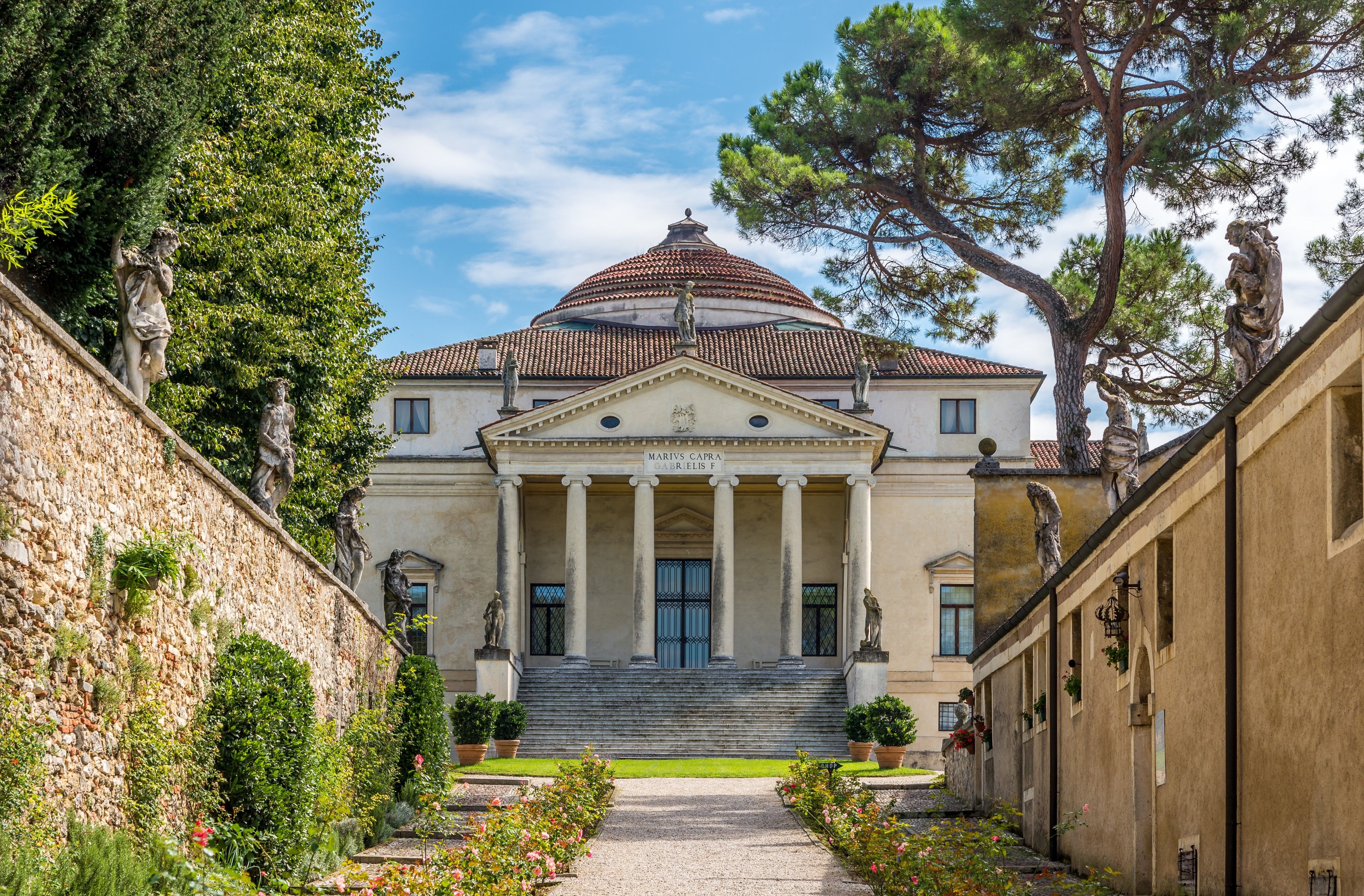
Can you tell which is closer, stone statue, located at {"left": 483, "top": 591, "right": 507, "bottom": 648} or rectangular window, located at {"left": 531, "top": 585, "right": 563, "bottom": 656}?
stone statue, located at {"left": 483, "top": 591, "right": 507, "bottom": 648}

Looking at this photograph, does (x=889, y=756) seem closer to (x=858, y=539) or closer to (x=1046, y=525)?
(x=858, y=539)

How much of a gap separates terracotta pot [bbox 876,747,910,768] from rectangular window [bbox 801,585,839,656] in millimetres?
13157

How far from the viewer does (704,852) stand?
59.1 ft

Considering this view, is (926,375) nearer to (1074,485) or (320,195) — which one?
(1074,485)

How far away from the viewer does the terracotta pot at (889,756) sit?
34.1 m

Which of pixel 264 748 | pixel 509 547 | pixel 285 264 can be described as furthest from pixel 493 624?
pixel 264 748

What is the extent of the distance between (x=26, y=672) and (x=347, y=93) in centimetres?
1682

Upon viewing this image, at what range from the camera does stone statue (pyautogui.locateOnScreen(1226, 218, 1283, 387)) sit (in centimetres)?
1261

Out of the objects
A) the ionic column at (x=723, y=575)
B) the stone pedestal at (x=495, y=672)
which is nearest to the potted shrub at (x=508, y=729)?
the stone pedestal at (x=495, y=672)

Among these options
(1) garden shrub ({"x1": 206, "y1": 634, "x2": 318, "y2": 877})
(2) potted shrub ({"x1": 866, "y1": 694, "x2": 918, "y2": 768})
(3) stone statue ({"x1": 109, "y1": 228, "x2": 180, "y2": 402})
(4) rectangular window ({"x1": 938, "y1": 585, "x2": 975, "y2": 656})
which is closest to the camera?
(3) stone statue ({"x1": 109, "y1": 228, "x2": 180, "y2": 402})

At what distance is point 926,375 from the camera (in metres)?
49.0

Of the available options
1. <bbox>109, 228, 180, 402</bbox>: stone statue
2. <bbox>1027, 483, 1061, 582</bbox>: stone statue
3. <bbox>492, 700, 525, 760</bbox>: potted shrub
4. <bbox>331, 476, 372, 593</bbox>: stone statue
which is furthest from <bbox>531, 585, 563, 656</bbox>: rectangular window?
<bbox>109, 228, 180, 402</bbox>: stone statue

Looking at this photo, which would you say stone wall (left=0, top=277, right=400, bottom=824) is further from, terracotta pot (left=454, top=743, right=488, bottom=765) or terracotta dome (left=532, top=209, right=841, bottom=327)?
terracotta dome (left=532, top=209, right=841, bottom=327)

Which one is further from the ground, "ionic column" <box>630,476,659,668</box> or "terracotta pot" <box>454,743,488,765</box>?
"ionic column" <box>630,476,659,668</box>
